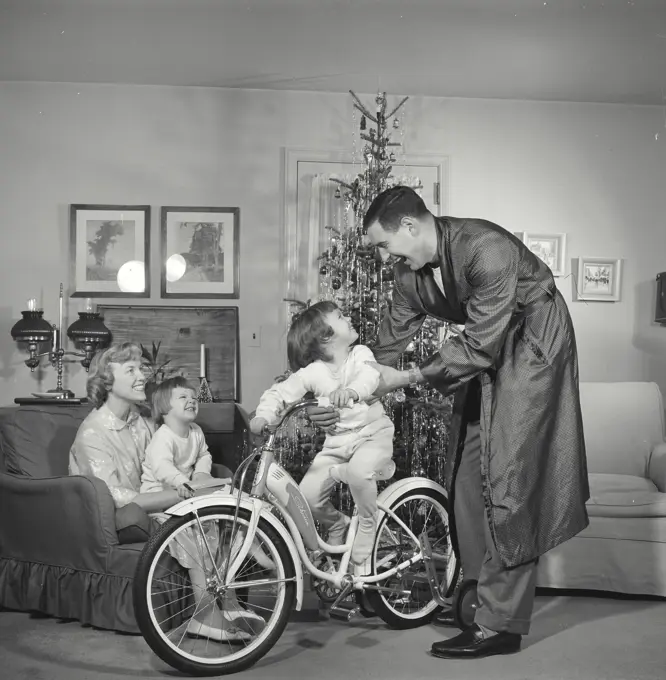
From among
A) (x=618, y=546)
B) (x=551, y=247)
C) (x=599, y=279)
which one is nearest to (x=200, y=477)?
(x=618, y=546)

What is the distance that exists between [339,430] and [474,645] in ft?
2.87

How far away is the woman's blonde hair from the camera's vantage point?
10.8 ft

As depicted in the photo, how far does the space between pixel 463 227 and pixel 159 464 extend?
1.44 meters

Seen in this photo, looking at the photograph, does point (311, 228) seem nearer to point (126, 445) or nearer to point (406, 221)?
point (126, 445)

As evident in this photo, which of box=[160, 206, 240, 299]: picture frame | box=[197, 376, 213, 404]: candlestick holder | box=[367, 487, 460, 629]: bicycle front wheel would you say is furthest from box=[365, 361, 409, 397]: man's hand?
box=[160, 206, 240, 299]: picture frame

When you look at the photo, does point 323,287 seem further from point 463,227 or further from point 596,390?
point 463,227

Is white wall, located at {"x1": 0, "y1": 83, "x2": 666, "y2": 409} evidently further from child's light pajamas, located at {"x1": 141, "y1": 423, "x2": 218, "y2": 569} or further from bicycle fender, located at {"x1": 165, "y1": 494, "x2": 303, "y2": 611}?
bicycle fender, located at {"x1": 165, "y1": 494, "x2": 303, "y2": 611}

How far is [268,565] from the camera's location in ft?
8.84

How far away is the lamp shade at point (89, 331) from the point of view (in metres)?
5.58

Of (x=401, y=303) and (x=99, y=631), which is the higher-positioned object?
(x=401, y=303)

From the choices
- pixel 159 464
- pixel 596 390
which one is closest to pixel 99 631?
pixel 159 464

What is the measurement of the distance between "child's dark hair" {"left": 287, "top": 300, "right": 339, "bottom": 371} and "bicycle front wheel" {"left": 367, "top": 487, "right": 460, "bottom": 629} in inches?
25.2

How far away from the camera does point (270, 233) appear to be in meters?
6.26

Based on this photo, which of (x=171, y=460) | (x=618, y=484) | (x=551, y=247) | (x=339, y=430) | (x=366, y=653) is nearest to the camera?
(x=366, y=653)
